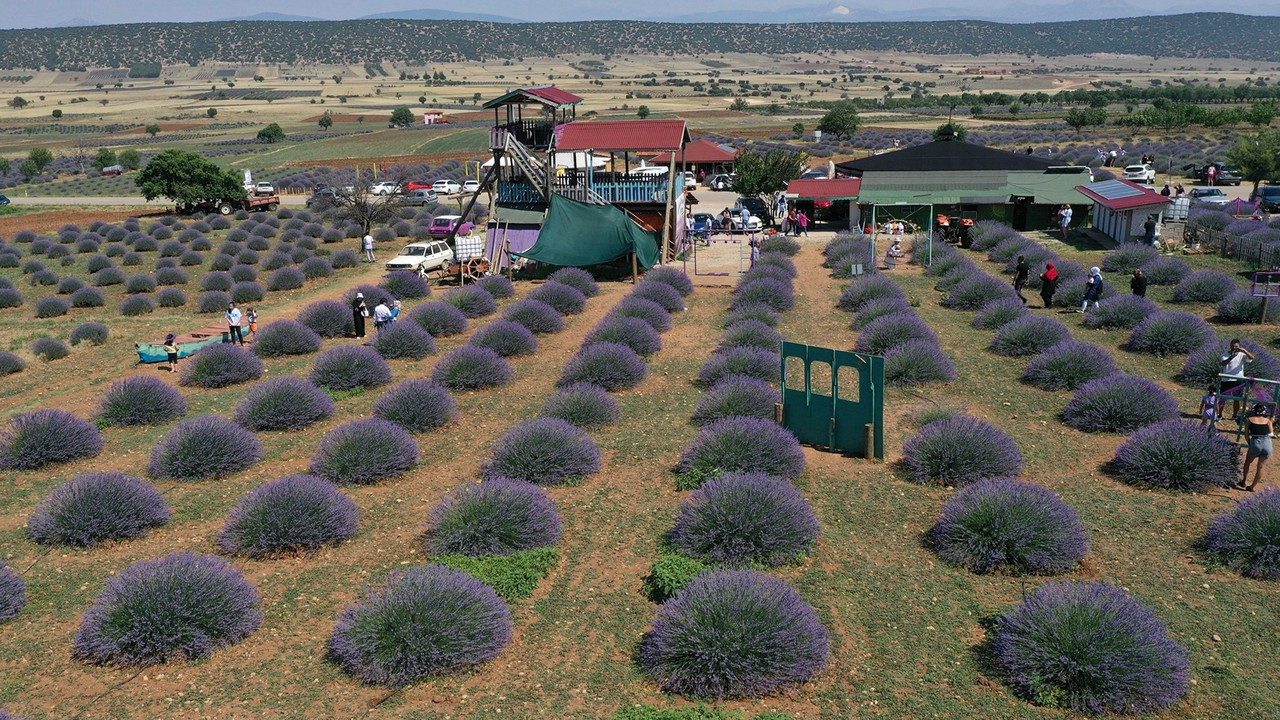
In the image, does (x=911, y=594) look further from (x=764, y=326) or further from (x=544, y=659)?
(x=764, y=326)

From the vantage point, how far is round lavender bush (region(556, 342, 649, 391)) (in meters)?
18.0


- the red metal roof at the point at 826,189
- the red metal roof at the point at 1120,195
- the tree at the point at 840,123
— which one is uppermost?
the tree at the point at 840,123

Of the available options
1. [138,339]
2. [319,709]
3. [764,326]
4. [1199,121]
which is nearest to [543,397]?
[764,326]

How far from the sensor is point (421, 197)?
5556cm

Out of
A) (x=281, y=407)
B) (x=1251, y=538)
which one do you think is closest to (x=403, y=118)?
(x=281, y=407)

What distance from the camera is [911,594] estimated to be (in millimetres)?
10195

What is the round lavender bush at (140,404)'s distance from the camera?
54.2ft

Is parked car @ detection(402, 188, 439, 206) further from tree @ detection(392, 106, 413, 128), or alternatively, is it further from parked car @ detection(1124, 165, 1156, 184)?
tree @ detection(392, 106, 413, 128)

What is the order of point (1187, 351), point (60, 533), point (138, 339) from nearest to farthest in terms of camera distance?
point (60, 533) < point (1187, 351) < point (138, 339)

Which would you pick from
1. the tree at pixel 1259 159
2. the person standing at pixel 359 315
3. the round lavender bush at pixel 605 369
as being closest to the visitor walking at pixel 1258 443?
the round lavender bush at pixel 605 369

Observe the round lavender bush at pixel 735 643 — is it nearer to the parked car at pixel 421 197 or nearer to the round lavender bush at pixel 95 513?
the round lavender bush at pixel 95 513

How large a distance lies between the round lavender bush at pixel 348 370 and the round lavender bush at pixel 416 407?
2.40 meters

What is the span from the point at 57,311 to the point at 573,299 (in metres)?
15.6

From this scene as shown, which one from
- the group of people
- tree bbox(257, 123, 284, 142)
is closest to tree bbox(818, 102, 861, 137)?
tree bbox(257, 123, 284, 142)
